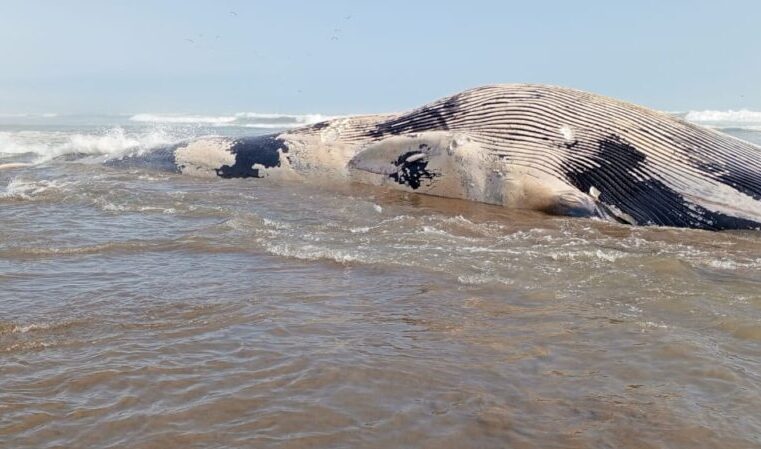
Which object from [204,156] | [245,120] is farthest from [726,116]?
[204,156]

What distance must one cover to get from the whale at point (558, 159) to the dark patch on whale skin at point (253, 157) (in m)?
0.69

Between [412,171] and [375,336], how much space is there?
19.2ft

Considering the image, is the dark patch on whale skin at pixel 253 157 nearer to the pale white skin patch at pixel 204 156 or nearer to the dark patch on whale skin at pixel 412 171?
the pale white skin patch at pixel 204 156

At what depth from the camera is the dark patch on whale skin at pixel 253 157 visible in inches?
426

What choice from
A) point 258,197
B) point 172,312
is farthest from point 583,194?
point 172,312

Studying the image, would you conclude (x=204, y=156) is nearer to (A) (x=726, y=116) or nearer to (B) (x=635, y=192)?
(B) (x=635, y=192)

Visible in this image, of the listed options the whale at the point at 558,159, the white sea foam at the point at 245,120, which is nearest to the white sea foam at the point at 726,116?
the white sea foam at the point at 245,120

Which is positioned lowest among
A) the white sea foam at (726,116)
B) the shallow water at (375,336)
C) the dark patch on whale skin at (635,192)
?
the shallow water at (375,336)

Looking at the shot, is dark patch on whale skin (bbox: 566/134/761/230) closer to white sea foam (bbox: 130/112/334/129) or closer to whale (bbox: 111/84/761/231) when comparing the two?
whale (bbox: 111/84/761/231)

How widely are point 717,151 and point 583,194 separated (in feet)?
5.29

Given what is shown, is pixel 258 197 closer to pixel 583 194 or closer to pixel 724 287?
pixel 583 194

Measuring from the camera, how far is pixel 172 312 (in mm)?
4156

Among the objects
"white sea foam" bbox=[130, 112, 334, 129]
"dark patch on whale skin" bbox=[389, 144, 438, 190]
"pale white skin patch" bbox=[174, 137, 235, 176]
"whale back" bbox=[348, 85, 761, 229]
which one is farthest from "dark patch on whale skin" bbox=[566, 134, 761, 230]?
"white sea foam" bbox=[130, 112, 334, 129]

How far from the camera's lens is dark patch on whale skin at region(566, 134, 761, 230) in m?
7.52
